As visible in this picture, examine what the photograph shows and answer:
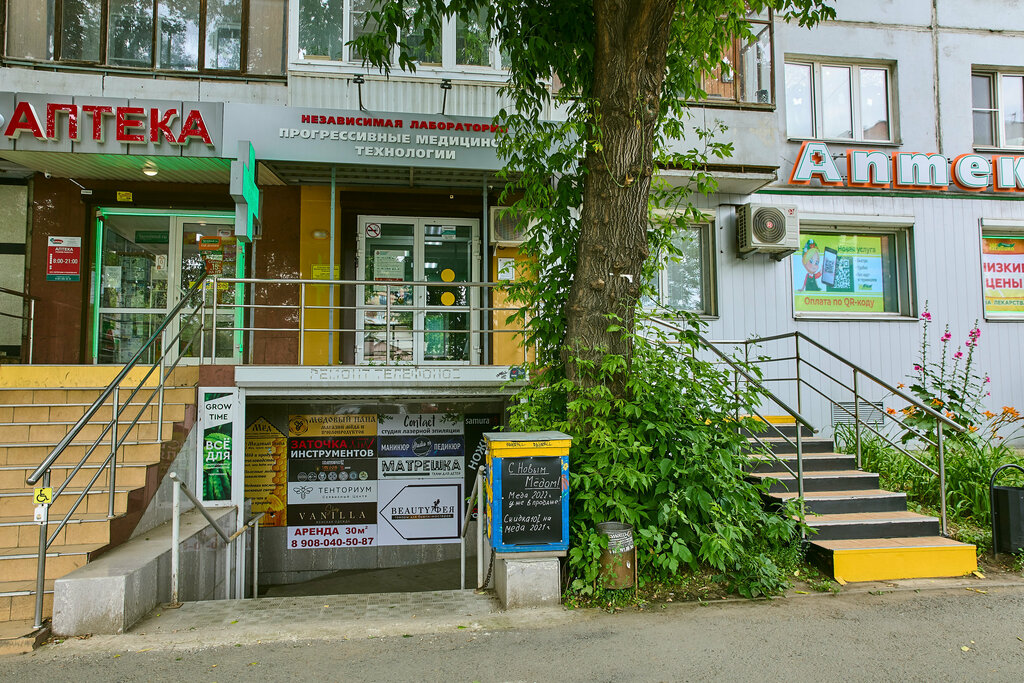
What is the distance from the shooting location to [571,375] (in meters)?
5.65

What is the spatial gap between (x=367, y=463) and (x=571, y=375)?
4519 mm

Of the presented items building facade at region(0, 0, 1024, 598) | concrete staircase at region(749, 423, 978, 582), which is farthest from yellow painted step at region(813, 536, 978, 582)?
building facade at region(0, 0, 1024, 598)

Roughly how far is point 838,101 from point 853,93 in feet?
0.91

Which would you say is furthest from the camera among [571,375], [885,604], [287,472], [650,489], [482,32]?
[482,32]

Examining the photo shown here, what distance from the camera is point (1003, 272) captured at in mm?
10641

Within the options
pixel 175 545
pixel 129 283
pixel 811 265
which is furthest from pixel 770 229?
pixel 129 283

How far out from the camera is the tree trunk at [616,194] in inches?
215

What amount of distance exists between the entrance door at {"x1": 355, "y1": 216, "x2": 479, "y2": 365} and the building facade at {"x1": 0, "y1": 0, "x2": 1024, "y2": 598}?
0.04 meters

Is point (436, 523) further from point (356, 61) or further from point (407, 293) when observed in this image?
point (356, 61)

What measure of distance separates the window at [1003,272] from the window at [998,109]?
1.60 m

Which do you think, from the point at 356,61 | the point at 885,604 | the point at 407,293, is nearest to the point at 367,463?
the point at 407,293

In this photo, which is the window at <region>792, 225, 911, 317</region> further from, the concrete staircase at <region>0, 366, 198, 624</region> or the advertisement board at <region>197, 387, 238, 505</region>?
the concrete staircase at <region>0, 366, 198, 624</region>

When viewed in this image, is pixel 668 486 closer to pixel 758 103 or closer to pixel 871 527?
pixel 871 527

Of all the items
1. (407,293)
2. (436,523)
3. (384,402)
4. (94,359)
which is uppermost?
(407,293)
